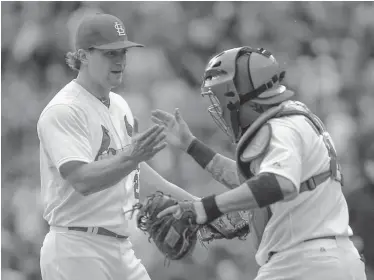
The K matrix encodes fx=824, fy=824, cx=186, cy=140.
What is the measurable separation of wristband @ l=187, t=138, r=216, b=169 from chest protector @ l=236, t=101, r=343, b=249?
0.68 m

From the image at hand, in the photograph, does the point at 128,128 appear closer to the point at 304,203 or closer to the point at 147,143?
the point at 147,143

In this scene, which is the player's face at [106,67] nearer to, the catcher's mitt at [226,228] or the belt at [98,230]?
the belt at [98,230]

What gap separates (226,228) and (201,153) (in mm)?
540

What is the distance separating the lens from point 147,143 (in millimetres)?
4352

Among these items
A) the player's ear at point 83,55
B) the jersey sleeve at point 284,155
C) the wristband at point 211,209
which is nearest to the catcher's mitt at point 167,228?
the wristband at point 211,209

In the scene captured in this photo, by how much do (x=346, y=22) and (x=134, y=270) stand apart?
14.8ft

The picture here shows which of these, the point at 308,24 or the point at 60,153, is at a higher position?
the point at 60,153

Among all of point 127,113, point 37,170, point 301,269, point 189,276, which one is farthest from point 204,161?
point 37,170

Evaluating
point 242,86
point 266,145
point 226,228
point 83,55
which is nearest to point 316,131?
point 266,145

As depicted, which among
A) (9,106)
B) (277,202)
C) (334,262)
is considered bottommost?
(9,106)

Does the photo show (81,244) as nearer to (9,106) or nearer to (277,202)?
(277,202)

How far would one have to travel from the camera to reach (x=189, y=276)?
283 inches

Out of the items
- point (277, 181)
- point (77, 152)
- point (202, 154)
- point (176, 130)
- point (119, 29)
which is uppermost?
point (119, 29)

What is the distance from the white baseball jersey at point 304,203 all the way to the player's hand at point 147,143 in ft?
2.13
